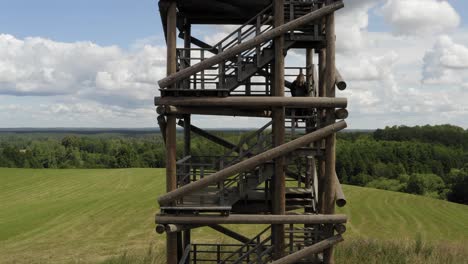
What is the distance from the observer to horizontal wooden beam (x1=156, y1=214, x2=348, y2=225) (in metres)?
12.0

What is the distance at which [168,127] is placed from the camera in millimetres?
12484

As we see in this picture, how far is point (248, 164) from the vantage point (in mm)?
11703

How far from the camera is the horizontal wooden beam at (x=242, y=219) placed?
39.3 ft

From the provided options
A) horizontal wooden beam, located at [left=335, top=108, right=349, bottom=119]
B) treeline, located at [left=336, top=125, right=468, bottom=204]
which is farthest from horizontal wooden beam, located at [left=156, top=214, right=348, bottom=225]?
treeline, located at [left=336, top=125, right=468, bottom=204]

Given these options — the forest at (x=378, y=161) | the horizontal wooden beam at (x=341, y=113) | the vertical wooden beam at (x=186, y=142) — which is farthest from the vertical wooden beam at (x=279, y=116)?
the forest at (x=378, y=161)

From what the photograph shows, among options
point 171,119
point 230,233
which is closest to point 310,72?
point 171,119

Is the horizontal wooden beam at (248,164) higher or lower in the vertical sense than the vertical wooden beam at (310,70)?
lower

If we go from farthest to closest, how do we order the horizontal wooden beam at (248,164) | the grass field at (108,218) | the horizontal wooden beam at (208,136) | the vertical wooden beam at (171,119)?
the grass field at (108,218) → the horizontal wooden beam at (208,136) → the vertical wooden beam at (171,119) → the horizontal wooden beam at (248,164)

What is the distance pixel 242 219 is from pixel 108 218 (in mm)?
48078

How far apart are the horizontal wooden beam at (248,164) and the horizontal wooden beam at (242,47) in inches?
116

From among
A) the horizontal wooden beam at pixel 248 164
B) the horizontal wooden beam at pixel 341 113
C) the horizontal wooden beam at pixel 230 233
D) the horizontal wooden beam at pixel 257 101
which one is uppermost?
the horizontal wooden beam at pixel 257 101

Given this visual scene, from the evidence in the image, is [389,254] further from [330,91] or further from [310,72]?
[330,91]

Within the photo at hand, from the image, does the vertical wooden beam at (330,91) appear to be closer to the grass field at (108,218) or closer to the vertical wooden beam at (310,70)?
the vertical wooden beam at (310,70)

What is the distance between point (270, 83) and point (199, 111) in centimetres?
287
